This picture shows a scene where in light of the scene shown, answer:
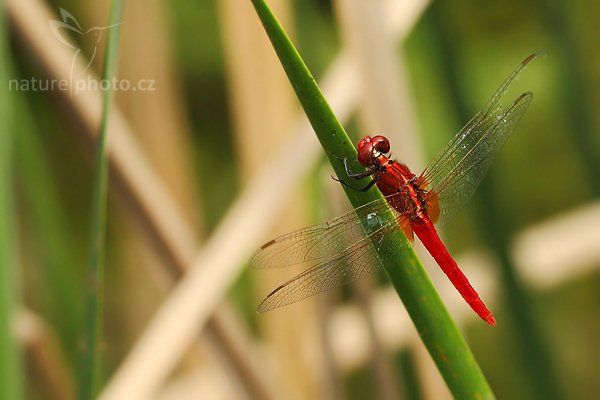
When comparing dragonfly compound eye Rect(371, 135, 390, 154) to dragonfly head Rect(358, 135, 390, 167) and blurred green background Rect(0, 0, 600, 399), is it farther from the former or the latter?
blurred green background Rect(0, 0, 600, 399)

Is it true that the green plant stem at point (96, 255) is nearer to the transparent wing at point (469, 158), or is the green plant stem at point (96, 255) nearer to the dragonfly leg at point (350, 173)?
the dragonfly leg at point (350, 173)

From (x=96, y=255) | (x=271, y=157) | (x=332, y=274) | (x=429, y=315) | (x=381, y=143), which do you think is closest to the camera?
(x=429, y=315)

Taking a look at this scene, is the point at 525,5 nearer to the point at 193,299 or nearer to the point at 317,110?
the point at 193,299

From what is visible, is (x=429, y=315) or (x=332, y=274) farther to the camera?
(x=332, y=274)

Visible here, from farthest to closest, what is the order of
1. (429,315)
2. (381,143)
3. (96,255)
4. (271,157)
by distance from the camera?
(271,157)
(381,143)
(96,255)
(429,315)

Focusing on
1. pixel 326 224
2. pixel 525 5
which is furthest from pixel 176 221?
pixel 525 5

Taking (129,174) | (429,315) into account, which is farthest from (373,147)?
(429,315)

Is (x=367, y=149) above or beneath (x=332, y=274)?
above

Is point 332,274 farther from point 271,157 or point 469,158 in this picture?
point 271,157
